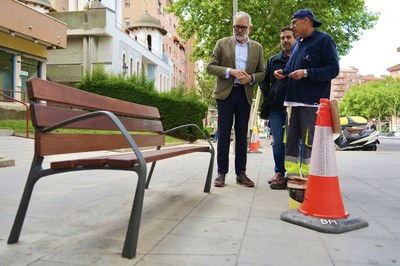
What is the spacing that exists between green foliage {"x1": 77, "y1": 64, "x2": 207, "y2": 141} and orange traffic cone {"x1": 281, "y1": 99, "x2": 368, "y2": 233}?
62.0ft

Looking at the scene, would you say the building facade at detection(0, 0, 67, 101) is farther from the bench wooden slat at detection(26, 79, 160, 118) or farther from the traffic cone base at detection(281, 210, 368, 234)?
the traffic cone base at detection(281, 210, 368, 234)

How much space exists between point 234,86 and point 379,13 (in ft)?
87.1

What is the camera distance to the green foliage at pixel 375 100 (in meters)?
73.4

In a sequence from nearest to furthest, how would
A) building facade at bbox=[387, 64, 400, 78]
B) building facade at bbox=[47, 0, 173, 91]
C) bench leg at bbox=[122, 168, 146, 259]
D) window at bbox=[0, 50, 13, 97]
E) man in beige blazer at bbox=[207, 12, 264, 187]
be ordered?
bench leg at bbox=[122, 168, 146, 259], man in beige blazer at bbox=[207, 12, 264, 187], window at bbox=[0, 50, 13, 97], building facade at bbox=[47, 0, 173, 91], building facade at bbox=[387, 64, 400, 78]

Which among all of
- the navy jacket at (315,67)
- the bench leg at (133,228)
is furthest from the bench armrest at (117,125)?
the navy jacket at (315,67)

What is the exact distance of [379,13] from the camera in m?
27.3

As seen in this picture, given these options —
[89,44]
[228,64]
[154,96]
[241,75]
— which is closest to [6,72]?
[154,96]

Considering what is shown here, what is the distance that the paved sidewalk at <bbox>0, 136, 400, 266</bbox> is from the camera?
2.45 m

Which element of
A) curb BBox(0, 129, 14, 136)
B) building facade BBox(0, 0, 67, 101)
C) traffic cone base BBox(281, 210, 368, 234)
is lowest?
traffic cone base BBox(281, 210, 368, 234)

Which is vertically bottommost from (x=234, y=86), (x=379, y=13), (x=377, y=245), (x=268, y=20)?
(x=377, y=245)

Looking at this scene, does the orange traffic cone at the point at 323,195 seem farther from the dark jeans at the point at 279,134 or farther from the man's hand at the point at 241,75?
the dark jeans at the point at 279,134

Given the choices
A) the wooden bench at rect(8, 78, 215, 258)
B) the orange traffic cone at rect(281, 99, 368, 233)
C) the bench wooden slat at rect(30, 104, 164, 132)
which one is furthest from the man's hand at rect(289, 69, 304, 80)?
the bench wooden slat at rect(30, 104, 164, 132)

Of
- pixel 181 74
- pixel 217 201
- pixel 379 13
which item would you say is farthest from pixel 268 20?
pixel 181 74

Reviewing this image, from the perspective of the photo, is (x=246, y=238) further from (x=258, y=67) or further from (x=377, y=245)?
(x=258, y=67)
